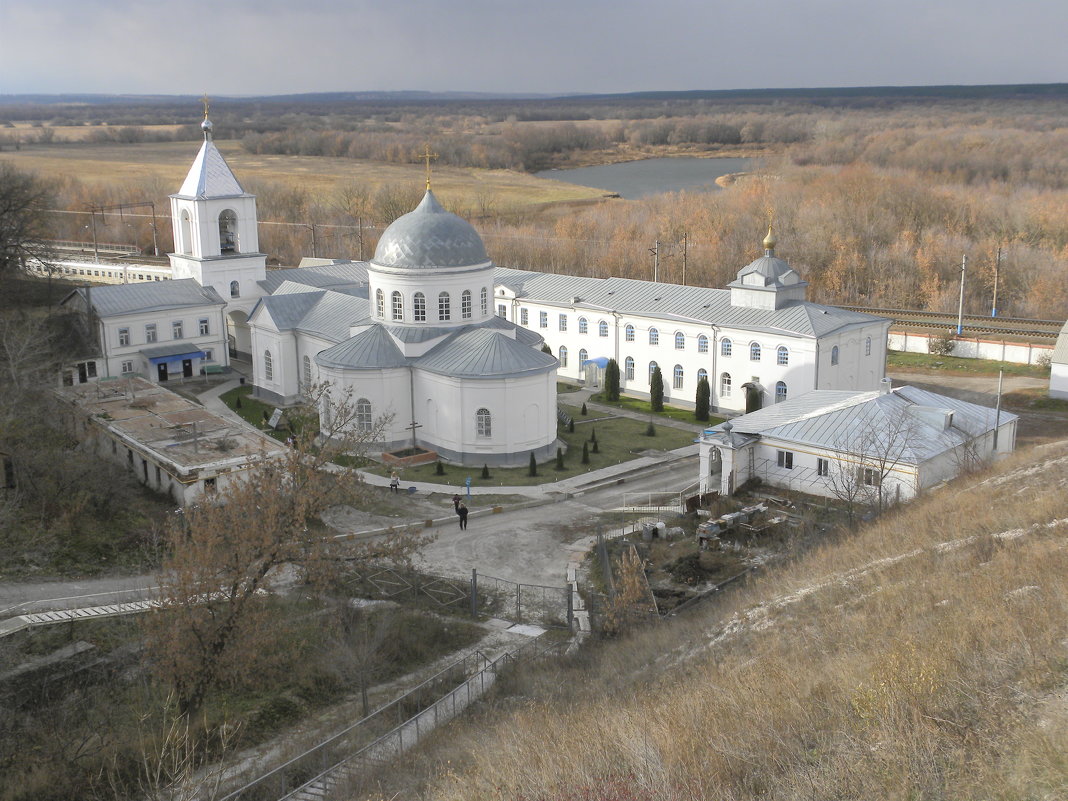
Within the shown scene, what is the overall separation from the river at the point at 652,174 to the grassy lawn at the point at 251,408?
7505 centimetres

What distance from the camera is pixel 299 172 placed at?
123250mm

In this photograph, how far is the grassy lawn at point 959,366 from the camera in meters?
44.1

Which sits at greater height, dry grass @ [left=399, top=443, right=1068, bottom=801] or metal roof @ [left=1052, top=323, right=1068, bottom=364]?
dry grass @ [left=399, top=443, right=1068, bottom=801]

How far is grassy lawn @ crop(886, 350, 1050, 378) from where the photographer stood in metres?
44.1

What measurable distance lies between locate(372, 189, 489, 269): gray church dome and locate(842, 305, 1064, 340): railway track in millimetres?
25062

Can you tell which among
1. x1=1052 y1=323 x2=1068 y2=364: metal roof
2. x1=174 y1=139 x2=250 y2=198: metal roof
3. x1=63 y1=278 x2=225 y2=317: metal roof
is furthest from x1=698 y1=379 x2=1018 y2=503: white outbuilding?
x1=174 y1=139 x2=250 y2=198: metal roof

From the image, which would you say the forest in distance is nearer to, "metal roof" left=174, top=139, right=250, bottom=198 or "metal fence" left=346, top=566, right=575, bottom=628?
"metal roof" left=174, top=139, right=250, bottom=198

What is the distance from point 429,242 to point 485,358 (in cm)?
512

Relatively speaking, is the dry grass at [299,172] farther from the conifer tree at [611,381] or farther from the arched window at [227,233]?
the conifer tree at [611,381]

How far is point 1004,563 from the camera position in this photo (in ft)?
52.5

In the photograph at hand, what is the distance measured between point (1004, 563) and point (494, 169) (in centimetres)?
12289

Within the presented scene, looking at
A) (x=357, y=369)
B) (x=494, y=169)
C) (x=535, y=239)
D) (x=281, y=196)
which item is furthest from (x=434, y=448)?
(x=494, y=169)

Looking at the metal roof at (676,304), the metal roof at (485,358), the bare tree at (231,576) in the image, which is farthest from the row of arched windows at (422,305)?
the bare tree at (231,576)

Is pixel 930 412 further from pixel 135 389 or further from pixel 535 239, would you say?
pixel 535 239
